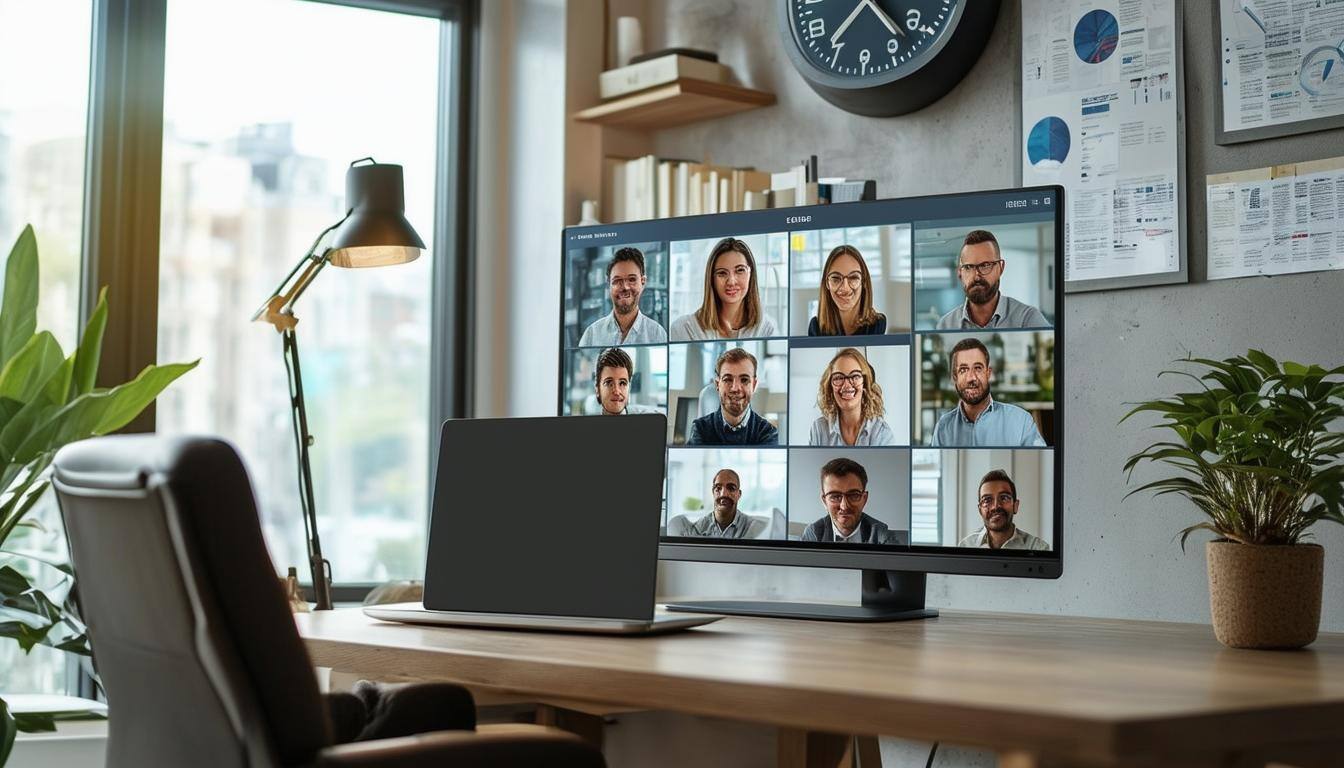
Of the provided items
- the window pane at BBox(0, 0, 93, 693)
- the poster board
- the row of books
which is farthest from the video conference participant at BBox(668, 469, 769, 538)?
the window pane at BBox(0, 0, 93, 693)

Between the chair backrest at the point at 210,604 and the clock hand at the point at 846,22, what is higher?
the clock hand at the point at 846,22

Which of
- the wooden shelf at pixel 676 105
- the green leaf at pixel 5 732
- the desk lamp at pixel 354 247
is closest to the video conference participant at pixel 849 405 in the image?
the desk lamp at pixel 354 247

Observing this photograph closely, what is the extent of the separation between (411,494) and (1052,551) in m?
2.05

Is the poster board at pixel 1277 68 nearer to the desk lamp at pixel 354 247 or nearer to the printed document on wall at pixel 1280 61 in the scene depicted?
the printed document on wall at pixel 1280 61

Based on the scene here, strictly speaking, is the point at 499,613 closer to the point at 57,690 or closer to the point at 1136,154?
the point at 1136,154

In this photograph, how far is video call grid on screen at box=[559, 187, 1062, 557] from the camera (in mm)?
2102

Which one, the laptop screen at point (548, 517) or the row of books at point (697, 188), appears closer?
the laptop screen at point (548, 517)

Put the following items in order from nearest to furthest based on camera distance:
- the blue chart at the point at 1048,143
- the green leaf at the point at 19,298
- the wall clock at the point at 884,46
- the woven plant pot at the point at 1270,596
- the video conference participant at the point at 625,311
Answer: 1. the woven plant pot at the point at 1270,596
2. the video conference participant at the point at 625,311
3. the blue chart at the point at 1048,143
4. the wall clock at the point at 884,46
5. the green leaf at the point at 19,298

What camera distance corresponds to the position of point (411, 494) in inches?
146

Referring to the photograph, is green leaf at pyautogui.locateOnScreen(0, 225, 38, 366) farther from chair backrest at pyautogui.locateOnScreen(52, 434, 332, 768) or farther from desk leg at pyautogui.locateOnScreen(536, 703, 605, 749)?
chair backrest at pyautogui.locateOnScreen(52, 434, 332, 768)

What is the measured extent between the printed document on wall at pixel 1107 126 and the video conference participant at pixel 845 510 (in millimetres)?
717

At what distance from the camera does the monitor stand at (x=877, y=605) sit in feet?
7.12

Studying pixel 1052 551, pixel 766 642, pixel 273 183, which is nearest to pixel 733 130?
pixel 273 183

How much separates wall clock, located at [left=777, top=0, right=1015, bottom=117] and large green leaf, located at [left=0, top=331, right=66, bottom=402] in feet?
5.29
